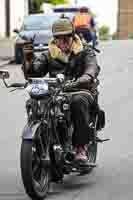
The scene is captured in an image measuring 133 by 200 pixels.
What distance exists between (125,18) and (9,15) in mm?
25522

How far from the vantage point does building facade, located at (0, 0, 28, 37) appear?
5131 cm

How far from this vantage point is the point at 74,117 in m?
8.47

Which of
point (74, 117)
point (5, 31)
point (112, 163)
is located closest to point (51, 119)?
point (74, 117)

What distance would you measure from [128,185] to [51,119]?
1132 mm

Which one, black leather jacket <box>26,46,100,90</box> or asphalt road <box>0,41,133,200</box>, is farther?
black leather jacket <box>26,46,100,90</box>

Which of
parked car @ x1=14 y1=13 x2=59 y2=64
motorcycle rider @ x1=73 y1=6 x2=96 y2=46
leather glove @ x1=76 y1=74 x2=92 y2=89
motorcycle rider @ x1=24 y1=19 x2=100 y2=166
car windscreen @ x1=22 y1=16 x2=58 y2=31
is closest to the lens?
leather glove @ x1=76 y1=74 x2=92 y2=89

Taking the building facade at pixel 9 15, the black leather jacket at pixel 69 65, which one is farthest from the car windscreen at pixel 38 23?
the black leather jacket at pixel 69 65

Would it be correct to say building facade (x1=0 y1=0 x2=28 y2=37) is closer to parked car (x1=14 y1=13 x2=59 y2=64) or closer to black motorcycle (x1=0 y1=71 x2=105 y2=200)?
parked car (x1=14 y1=13 x2=59 y2=64)

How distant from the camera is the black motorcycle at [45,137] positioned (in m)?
7.73

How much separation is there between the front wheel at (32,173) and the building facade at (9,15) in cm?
4278

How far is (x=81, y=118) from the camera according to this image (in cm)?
848

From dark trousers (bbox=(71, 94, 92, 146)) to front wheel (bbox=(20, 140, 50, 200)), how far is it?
60 centimetres

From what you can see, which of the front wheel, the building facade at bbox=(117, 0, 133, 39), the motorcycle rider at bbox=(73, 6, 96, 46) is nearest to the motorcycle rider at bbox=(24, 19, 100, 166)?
the front wheel

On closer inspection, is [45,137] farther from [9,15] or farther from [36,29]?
[9,15]
